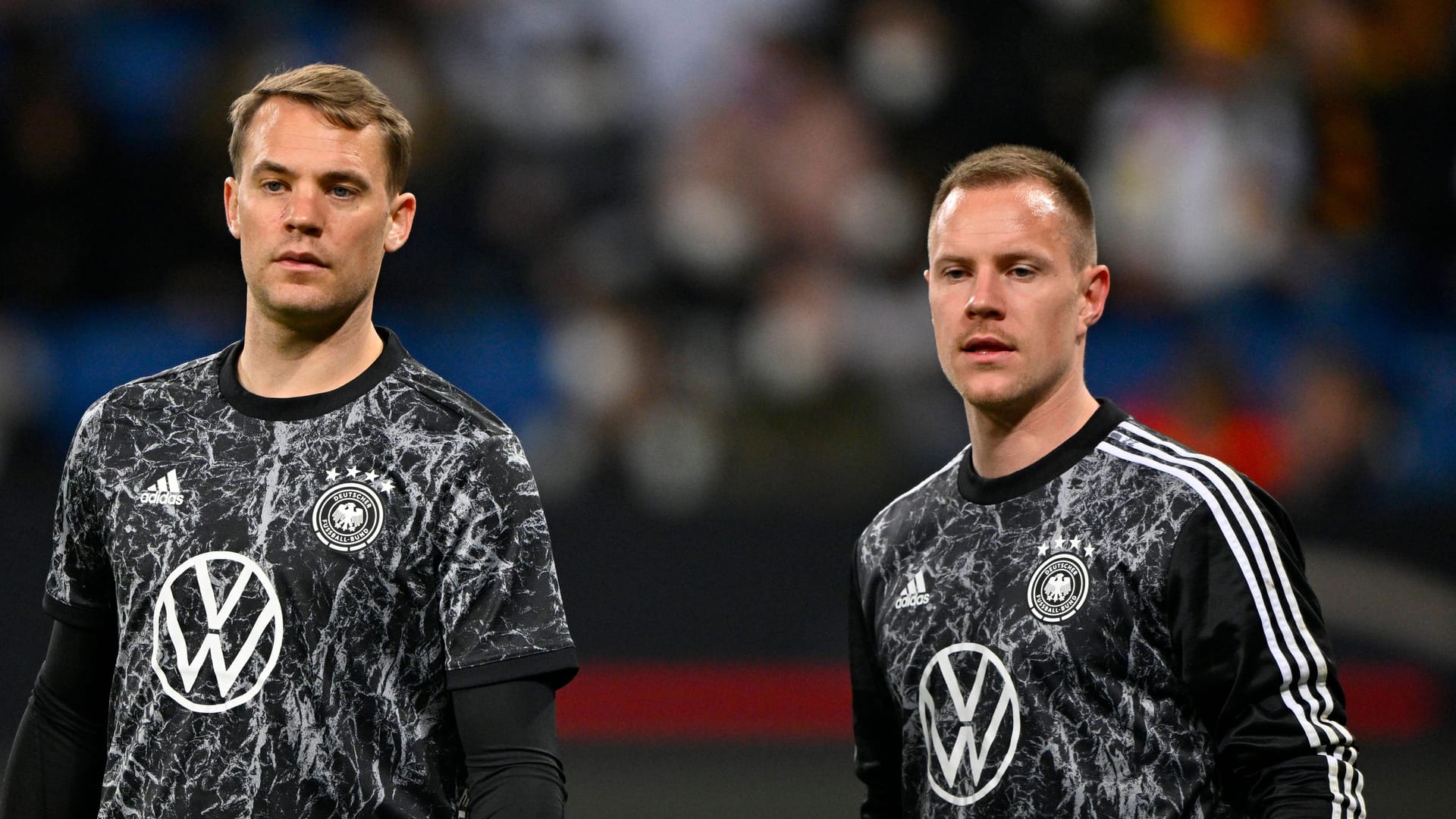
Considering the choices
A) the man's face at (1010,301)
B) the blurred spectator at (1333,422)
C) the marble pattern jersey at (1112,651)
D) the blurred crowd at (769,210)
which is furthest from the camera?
the blurred crowd at (769,210)

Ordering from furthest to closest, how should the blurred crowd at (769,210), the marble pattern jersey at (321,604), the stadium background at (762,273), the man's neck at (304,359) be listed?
1. the blurred crowd at (769,210)
2. the stadium background at (762,273)
3. the man's neck at (304,359)
4. the marble pattern jersey at (321,604)

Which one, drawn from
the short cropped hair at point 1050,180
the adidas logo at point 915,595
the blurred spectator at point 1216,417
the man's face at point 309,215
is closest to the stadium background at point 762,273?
the blurred spectator at point 1216,417

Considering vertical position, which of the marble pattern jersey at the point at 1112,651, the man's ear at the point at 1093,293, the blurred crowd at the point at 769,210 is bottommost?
the marble pattern jersey at the point at 1112,651

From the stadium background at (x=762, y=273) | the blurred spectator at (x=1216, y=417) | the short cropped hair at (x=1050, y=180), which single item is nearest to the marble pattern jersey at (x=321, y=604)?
the short cropped hair at (x=1050, y=180)

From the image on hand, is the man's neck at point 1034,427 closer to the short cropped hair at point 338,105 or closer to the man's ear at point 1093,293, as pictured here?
the man's ear at point 1093,293

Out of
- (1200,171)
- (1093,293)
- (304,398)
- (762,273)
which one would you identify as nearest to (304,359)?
(304,398)

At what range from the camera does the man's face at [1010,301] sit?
Answer: 10.6 feet

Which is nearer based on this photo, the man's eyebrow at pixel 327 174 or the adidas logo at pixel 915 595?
the man's eyebrow at pixel 327 174

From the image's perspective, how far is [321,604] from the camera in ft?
9.25

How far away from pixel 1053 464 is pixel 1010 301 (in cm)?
30

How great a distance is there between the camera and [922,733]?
3.21m

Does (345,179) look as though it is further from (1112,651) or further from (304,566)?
(1112,651)

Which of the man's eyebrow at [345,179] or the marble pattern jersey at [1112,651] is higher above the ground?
the man's eyebrow at [345,179]

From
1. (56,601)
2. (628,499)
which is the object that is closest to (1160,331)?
(628,499)
